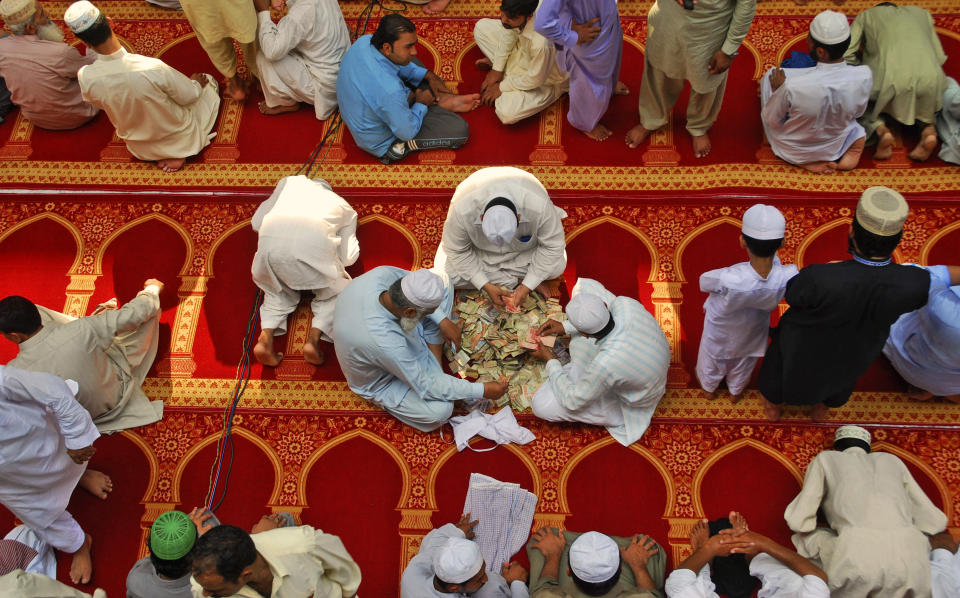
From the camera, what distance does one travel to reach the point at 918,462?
11.9 feet

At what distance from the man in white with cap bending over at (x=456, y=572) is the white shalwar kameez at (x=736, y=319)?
115cm

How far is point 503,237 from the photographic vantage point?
3.60m

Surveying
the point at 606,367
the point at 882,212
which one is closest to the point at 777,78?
the point at 882,212

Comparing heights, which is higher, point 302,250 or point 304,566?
point 302,250

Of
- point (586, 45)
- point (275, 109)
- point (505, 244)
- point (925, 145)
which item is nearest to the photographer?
point (505, 244)

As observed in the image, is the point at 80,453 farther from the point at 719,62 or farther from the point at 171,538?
the point at 719,62

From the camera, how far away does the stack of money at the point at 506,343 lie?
3.87 metres

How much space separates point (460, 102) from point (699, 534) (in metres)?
2.54

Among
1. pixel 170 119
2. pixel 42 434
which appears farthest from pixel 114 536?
pixel 170 119

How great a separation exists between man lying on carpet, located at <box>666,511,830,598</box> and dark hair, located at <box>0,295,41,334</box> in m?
2.63

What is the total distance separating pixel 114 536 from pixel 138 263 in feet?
4.46

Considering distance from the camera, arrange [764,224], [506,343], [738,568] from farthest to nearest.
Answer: [506,343]
[738,568]
[764,224]

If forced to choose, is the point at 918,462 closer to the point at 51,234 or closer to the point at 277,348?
the point at 277,348

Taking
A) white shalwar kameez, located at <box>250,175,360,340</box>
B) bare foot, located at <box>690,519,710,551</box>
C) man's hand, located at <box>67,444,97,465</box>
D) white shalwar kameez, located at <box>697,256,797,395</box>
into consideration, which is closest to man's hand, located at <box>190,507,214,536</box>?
man's hand, located at <box>67,444,97,465</box>
